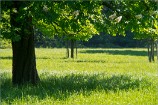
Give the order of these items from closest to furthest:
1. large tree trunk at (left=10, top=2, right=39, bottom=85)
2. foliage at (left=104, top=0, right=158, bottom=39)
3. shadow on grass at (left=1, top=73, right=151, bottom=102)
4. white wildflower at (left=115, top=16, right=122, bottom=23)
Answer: shadow on grass at (left=1, top=73, right=151, bottom=102)
white wildflower at (left=115, top=16, right=122, bottom=23)
foliage at (left=104, top=0, right=158, bottom=39)
large tree trunk at (left=10, top=2, right=39, bottom=85)

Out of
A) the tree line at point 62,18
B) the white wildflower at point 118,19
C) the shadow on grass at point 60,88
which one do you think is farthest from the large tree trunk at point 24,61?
the white wildflower at point 118,19

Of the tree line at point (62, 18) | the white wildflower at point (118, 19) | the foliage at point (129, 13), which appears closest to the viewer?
the tree line at point (62, 18)

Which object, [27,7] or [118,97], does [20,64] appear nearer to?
[27,7]

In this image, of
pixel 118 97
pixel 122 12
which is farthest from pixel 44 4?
pixel 118 97

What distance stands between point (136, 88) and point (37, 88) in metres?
3.46

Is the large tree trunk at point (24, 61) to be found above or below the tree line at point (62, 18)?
below

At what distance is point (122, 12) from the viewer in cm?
1351

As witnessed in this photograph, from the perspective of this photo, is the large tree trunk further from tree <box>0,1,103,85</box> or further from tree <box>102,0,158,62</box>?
tree <box>102,0,158,62</box>

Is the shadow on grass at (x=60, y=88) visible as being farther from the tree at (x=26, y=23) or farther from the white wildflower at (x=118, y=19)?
the white wildflower at (x=118, y=19)

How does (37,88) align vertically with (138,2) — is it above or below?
below

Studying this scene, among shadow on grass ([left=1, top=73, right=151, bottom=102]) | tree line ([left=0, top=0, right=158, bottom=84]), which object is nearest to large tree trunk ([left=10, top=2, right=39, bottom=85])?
tree line ([left=0, top=0, right=158, bottom=84])

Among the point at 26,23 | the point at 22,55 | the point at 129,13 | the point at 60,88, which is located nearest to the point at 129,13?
the point at 129,13

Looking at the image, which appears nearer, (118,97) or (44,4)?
(118,97)

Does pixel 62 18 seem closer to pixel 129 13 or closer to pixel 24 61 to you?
pixel 24 61
